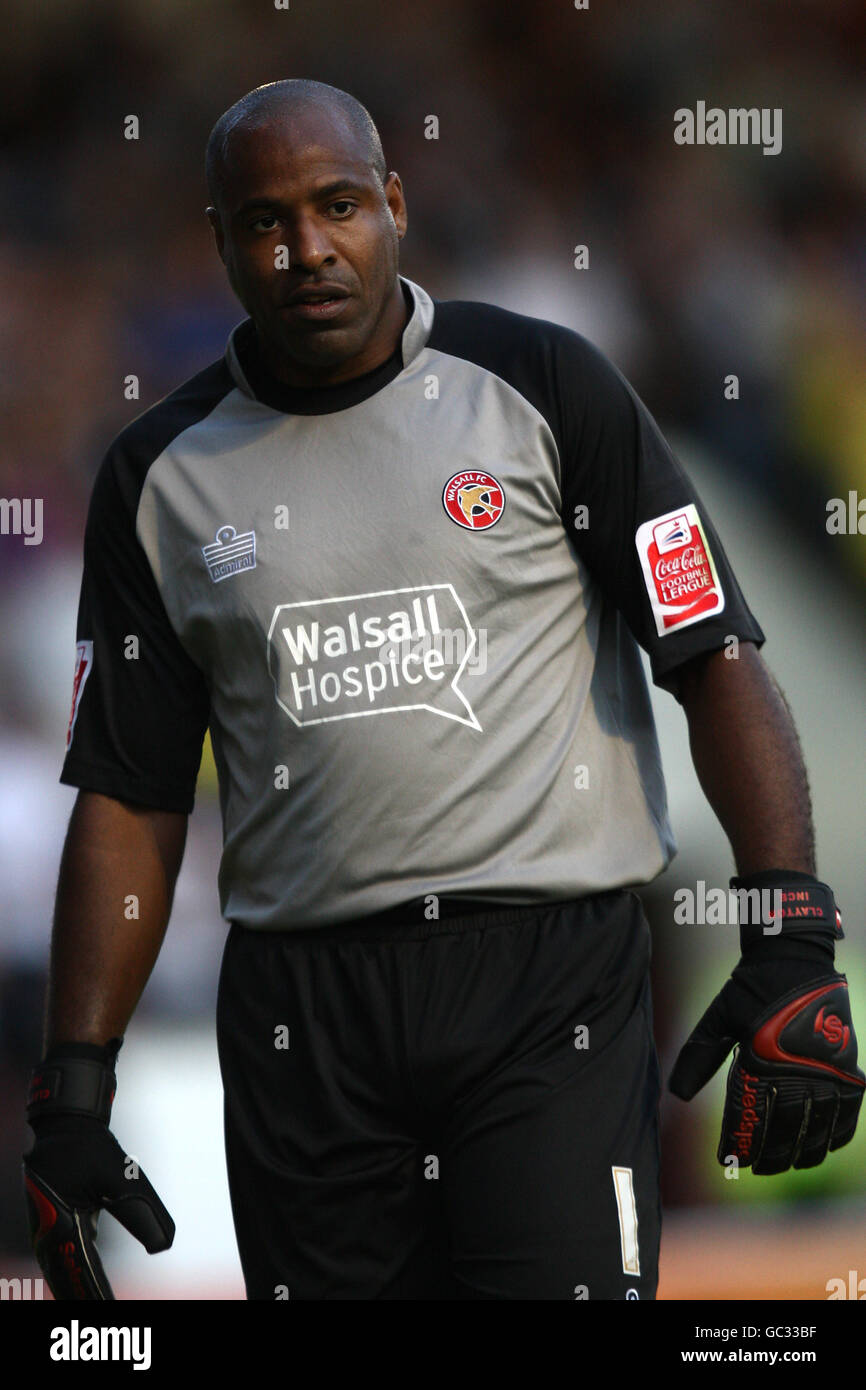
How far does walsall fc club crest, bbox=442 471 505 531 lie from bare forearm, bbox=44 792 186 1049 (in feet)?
1.89

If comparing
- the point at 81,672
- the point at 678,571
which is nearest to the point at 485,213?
the point at 81,672

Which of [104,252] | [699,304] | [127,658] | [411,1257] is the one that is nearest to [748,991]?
[411,1257]

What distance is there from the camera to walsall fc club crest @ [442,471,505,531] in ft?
6.73

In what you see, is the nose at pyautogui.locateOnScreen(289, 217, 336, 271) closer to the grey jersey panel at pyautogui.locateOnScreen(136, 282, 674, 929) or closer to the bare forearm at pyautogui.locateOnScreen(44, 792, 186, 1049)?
the grey jersey panel at pyautogui.locateOnScreen(136, 282, 674, 929)

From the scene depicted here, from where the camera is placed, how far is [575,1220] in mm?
1903

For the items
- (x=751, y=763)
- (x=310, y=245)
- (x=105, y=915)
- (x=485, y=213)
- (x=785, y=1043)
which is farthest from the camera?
(x=485, y=213)

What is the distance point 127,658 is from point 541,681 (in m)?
0.55

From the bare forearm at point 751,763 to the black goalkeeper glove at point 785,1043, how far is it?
43mm

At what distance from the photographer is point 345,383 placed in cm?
219

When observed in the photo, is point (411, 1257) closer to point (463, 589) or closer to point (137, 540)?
point (463, 589)

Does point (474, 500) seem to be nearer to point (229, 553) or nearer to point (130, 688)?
point (229, 553)

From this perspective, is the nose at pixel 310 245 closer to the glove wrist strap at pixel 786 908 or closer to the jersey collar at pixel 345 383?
the jersey collar at pixel 345 383

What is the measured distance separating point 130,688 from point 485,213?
3.02 metres

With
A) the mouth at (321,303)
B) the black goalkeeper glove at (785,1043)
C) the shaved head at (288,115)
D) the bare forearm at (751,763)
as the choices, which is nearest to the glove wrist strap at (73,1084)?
the black goalkeeper glove at (785,1043)
